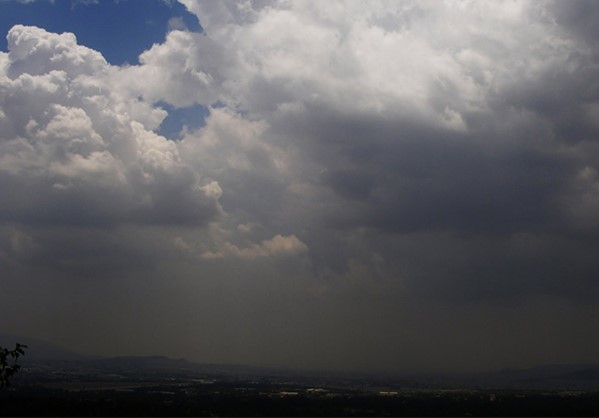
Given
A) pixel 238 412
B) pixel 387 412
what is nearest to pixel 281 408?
pixel 238 412

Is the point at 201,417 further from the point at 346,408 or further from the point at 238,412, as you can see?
the point at 346,408

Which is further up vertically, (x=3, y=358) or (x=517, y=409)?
(x=3, y=358)

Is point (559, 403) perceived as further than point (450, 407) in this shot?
Yes

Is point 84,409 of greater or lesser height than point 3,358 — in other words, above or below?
below

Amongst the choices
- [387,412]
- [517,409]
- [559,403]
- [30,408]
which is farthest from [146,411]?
[559,403]

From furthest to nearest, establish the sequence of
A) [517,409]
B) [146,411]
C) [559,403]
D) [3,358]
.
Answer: [559,403] → [517,409] → [146,411] → [3,358]

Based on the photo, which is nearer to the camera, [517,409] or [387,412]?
[387,412]

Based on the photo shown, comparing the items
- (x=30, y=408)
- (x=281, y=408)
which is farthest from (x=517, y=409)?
(x=30, y=408)

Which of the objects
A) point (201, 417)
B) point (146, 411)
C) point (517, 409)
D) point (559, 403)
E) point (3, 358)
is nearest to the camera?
point (3, 358)

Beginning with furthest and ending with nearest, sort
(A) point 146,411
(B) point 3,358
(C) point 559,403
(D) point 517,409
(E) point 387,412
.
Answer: (C) point 559,403 < (D) point 517,409 < (E) point 387,412 < (A) point 146,411 < (B) point 3,358
